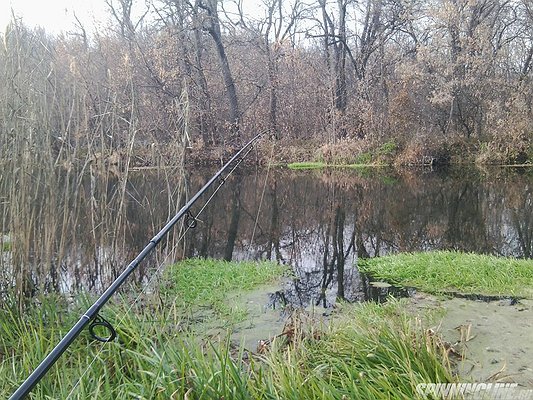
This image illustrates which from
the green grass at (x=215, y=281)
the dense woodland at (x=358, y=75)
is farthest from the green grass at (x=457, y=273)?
the dense woodland at (x=358, y=75)

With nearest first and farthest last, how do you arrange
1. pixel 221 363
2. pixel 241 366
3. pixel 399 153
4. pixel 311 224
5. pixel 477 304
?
pixel 221 363 → pixel 241 366 → pixel 477 304 → pixel 311 224 → pixel 399 153

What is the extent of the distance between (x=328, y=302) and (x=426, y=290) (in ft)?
2.90

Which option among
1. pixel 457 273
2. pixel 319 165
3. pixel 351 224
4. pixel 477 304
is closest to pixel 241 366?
pixel 477 304

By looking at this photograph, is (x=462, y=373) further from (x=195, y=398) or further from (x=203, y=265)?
(x=203, y=265)

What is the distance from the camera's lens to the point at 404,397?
181 cm

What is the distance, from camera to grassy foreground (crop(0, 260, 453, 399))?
6.21 ft

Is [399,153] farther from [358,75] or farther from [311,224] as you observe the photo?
[311,224]

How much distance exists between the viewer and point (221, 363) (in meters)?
1.85

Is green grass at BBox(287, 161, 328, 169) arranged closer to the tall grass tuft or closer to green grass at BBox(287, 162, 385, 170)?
green grass at BBox(287, 162, 385, 170)

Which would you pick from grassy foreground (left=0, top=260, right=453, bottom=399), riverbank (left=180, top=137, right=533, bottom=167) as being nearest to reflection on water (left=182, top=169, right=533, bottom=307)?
grassy foreground (left=0, top=260, right=453, bottom=399)

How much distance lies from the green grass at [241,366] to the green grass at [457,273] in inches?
67.9

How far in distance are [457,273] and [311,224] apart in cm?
389

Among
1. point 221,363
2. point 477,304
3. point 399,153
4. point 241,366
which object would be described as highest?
point 399,153

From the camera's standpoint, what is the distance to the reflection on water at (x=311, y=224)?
12.8 ft
